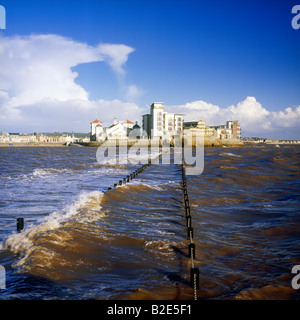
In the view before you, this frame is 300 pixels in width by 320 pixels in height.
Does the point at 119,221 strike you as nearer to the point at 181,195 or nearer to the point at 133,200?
the point at 133,200

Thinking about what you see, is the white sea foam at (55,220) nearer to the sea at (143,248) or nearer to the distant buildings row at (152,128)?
the sea at (143,248)

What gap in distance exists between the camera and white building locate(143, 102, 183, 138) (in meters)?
90.2

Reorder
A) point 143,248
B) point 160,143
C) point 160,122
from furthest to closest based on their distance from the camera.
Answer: point 160,122, point 160,143, point 143,248

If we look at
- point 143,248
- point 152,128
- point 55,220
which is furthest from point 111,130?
point 143,248

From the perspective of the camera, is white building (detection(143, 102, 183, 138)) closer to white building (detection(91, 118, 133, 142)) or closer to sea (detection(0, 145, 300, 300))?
white building (detection(91, 118, 133, 142))

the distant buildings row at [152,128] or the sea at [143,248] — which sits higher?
the distant buildings row at [152,128]

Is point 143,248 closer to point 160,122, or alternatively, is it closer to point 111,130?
point 160,122

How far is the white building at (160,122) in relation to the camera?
9025cm

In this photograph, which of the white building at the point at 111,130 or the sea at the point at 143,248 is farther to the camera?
the white building at the point at 111,130

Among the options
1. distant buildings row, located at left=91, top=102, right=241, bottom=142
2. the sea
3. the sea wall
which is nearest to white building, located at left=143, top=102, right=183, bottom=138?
distant buildings row, located at left=91, top=102, right=241, bottom=142

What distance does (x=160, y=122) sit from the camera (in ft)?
299

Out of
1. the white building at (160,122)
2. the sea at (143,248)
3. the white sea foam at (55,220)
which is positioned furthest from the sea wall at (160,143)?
the white sea foam at (55,220)
